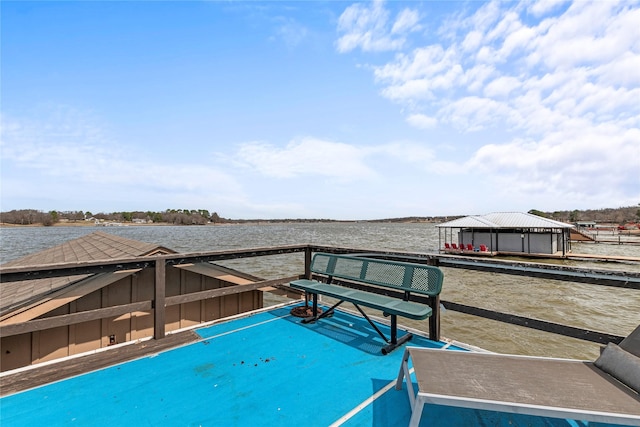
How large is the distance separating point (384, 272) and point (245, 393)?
2.06 metres

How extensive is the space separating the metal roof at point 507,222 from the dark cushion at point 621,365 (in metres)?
25.4

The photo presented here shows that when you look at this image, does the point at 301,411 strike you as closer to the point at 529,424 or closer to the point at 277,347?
the point at 277,347

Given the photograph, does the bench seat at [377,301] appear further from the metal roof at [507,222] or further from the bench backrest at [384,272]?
the metal roof at [507,222]

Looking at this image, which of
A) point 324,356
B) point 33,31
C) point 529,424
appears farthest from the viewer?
point 33,31

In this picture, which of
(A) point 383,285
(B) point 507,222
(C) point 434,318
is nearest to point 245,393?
(A) point 383,285

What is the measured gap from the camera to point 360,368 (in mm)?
2881

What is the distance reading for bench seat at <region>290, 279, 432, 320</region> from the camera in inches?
119

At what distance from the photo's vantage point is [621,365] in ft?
6.41

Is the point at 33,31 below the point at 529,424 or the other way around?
the other way around

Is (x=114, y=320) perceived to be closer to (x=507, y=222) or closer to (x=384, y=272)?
(x=384, y=272)

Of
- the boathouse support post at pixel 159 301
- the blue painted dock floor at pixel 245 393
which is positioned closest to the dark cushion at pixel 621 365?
the blue painted dock floor at pixel 245 393

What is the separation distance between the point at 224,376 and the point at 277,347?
72 centimetres

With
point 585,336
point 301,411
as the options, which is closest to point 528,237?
point 585,336

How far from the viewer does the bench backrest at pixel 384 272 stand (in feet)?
11.0
